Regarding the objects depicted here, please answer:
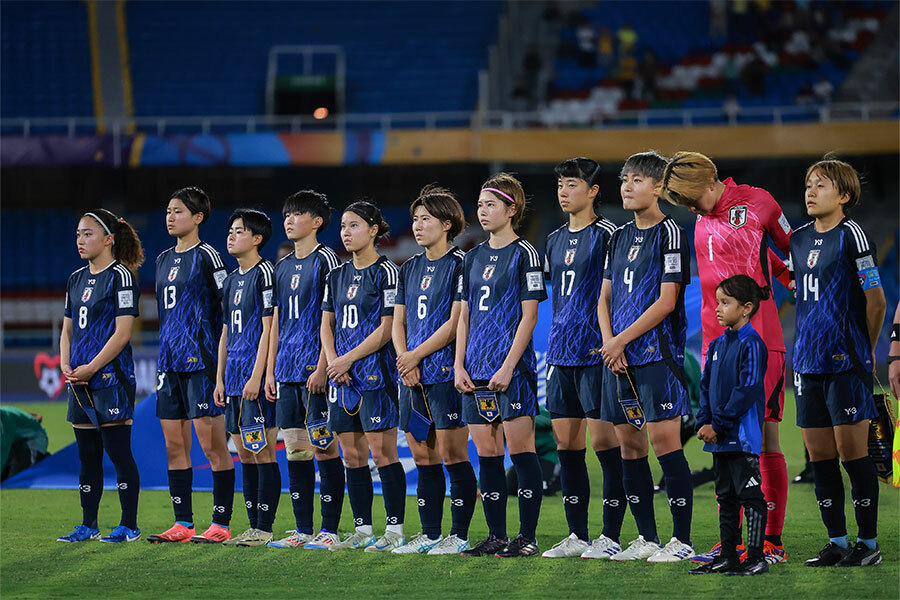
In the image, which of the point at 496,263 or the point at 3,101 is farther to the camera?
the point at 3,101

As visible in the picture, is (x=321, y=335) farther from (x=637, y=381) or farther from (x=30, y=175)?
(x=30, y=175)

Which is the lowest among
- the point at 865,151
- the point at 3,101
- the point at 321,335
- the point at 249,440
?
the point at 249,440

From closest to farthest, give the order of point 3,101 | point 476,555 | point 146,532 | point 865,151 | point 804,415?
point 804,415 → point 476,555 → point 146,532 → point 865,151 → point 3,101

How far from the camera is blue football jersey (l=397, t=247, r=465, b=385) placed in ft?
20.8

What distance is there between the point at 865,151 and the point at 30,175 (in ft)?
57.9

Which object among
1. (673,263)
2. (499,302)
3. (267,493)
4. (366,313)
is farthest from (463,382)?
(267,493)

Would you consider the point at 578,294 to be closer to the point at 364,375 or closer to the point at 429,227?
the point at 429,227

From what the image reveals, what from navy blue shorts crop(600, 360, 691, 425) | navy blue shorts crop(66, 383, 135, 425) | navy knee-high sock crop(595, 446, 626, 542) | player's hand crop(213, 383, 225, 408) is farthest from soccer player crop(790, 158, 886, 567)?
navy blue shorts crop(66, 383, 135, 425)

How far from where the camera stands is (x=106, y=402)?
698 cm

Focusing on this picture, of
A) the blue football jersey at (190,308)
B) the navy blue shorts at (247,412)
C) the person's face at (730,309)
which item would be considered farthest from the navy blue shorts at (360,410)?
the person's face at (730,309)

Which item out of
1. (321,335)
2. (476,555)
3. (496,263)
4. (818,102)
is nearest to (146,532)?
(321,335)

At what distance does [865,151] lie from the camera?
851 inches

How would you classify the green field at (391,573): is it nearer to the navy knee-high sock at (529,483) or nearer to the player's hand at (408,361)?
the navy knee-high sock at (529,483)

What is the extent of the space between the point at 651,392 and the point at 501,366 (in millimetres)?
847
